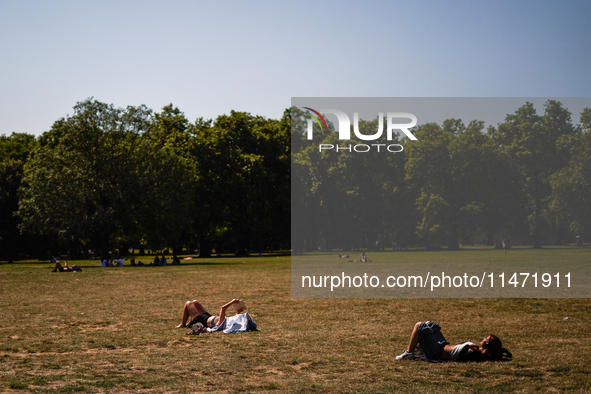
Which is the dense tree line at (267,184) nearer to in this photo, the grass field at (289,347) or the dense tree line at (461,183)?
the dense tree line at (461,183)

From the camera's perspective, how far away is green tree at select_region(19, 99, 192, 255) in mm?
53812

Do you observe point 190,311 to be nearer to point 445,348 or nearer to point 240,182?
point 445,348

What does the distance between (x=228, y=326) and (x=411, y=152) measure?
46.8 metres

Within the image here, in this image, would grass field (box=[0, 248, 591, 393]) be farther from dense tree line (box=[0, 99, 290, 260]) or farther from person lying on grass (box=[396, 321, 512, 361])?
dense tree line (box=[0, 99, 290, 260])

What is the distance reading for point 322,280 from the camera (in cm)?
3391

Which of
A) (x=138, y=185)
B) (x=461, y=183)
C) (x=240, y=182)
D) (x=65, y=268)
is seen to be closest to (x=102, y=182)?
(x=138, y=185)

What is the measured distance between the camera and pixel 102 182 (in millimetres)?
55469

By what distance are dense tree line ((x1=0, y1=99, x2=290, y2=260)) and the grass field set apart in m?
33.2

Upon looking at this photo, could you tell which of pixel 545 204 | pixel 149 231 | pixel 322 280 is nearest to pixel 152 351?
pixel 322 280

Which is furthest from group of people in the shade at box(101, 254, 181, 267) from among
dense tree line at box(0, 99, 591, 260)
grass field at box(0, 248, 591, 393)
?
grass field at box(0, 248, 591, 393)

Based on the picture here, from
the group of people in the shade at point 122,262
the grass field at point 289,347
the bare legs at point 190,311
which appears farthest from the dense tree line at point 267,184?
the bare legs at point 190,311

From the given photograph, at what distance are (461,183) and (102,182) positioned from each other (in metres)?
34.1

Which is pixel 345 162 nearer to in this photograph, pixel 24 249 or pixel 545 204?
pixel 545 204

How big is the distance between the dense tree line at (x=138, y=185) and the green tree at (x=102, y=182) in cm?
10
